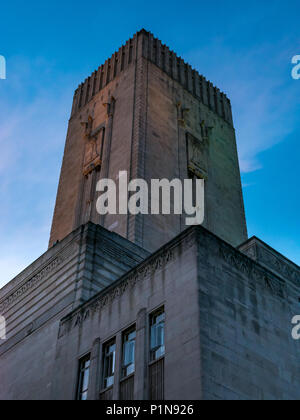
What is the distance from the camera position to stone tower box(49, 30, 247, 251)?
4459cm

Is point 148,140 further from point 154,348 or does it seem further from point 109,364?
point 154,348

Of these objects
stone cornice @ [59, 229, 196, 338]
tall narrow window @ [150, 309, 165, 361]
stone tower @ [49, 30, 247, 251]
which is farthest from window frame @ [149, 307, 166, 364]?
stone tower @ [49, 30, 247, 251]

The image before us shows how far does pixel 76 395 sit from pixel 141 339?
406 cm

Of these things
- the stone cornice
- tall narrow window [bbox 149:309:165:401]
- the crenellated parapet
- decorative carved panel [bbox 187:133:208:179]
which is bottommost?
tall narrow window [bbox 149:309:165:401]

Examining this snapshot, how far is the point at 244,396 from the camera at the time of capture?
Answer: 62.0 feet

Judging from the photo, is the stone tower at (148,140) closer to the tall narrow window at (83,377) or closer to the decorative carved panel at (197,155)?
the decorative carved panel at (197,155)

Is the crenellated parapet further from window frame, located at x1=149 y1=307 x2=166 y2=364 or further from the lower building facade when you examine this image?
window frame, located at x1=149 y1=307 x2=166 y2=364

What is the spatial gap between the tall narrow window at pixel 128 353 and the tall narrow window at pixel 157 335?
100 centimetres

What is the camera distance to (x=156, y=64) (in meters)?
52.9

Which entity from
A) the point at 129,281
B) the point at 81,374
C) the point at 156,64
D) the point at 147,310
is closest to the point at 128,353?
the point at 147,310

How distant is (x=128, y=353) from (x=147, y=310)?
1.66m

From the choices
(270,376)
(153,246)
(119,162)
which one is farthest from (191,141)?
(270,376)

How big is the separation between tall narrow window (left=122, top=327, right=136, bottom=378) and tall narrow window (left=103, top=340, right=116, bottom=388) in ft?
1.60
